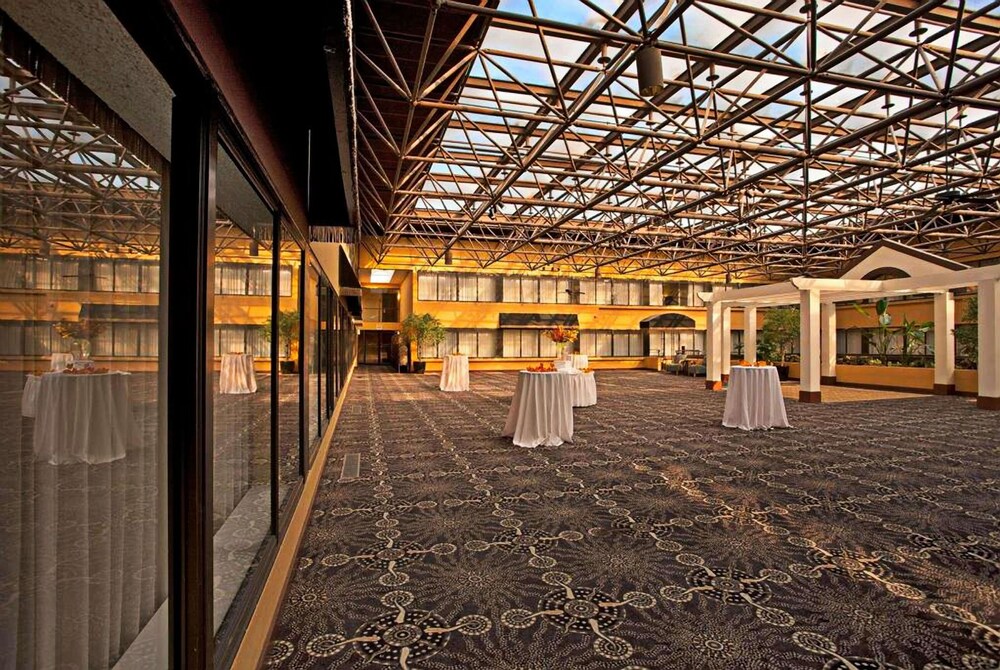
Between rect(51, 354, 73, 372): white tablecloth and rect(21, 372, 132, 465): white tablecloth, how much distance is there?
0.01 meters

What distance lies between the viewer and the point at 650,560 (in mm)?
3270

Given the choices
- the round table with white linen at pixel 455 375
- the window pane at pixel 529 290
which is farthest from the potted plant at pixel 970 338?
the window pane at pixel 529 290

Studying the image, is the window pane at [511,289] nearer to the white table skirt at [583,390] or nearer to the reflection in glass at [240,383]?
the white table skirt at [583,390]

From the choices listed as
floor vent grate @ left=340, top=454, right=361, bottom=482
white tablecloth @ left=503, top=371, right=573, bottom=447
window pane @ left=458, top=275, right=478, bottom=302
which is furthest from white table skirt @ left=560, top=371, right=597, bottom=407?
window pane @ left=458, top=275, right=478, bottom=302

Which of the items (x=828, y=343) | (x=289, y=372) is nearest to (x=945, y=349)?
(x=828, y=343)

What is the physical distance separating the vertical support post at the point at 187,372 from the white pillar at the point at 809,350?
1323cm

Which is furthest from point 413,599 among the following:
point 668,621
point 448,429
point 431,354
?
point 431,354

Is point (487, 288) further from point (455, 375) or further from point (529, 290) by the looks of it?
point (455, 375)

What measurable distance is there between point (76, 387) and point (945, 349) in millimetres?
17653

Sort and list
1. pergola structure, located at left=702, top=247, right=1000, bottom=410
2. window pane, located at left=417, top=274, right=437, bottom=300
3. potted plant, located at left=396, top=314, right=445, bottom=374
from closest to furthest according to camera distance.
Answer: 1. pergola structure, located at left=702, top=247, right=1000, bottom=410
2. potted plant, located at left=396, top=314, right=445, bottom=374
3. window pane, located at left=417, top=274, right=437, bottom=300

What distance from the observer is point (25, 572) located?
0.89 m

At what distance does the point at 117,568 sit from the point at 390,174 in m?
10.8

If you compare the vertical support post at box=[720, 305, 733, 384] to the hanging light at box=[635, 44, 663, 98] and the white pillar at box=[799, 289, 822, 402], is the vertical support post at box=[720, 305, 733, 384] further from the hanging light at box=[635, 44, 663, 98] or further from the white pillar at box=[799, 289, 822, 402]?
the hanging light at box=[635, 44, 663, 98]

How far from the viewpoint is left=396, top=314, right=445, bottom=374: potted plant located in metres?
20.6
